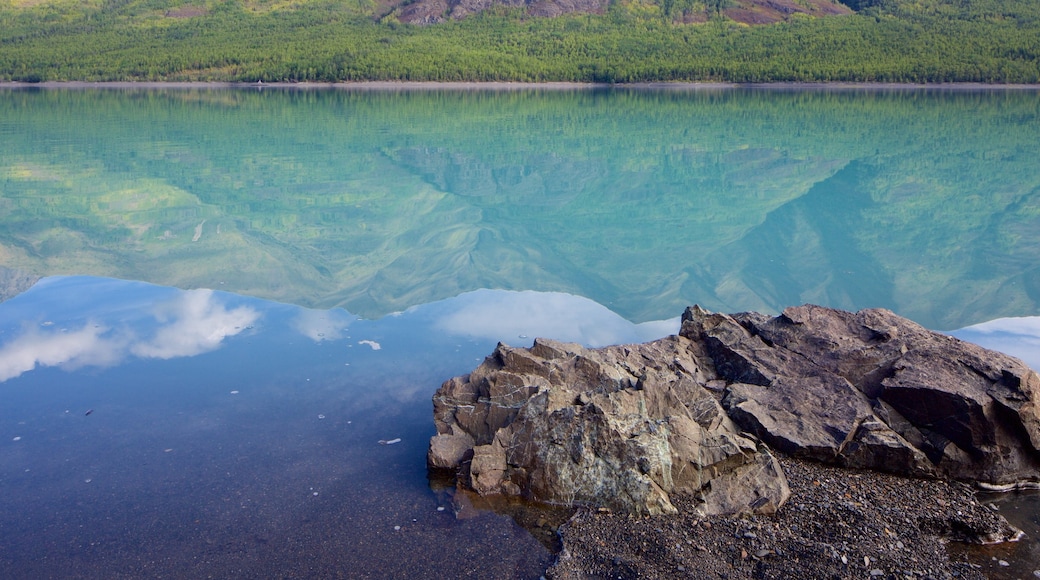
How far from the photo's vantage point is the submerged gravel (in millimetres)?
4867

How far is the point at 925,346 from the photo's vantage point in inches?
279

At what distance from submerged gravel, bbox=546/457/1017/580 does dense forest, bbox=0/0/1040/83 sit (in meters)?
84.1

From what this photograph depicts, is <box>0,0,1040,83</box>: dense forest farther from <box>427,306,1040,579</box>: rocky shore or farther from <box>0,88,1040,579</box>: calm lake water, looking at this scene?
<box>427,306,1040,579</box>: rocky shore

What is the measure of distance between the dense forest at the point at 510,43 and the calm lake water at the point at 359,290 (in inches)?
2260

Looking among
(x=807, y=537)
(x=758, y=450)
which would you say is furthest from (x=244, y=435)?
(x=807, y=537)

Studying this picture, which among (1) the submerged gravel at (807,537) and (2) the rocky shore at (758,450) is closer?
(1) the submerged gravel at (807,537)

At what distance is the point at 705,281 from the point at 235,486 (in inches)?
325

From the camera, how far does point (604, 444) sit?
576 centimetres

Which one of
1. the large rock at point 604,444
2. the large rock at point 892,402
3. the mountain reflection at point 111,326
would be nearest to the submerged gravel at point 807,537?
the large rock at point 604,444

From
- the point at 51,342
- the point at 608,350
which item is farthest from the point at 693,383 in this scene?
the point at 51,342

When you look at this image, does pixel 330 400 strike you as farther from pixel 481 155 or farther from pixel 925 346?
pixel 481 155

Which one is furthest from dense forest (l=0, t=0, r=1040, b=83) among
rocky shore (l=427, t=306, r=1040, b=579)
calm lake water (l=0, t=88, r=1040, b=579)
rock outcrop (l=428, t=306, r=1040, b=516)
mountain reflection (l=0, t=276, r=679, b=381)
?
rocky shore (l=427, t=306, r=1040, b=579)

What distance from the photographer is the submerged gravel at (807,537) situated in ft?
16.0

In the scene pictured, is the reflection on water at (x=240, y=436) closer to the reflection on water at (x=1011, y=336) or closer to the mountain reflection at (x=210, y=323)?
the mountain reflection at (x=210, y=323)
